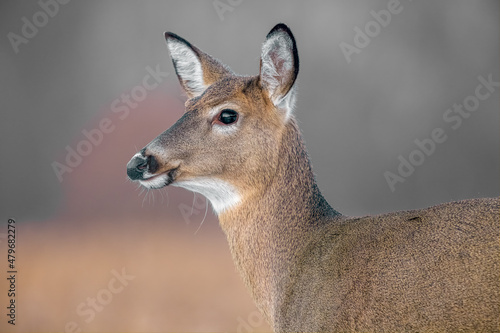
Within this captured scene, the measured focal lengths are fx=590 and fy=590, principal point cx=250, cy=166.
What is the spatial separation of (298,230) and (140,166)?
0.84m

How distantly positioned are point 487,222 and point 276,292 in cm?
103

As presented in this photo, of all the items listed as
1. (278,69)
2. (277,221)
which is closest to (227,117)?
(278,69)

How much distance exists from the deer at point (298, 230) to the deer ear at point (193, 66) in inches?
0.7

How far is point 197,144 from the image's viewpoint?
9.48 feet

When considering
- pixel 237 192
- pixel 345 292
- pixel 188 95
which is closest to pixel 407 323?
pixel 345 292

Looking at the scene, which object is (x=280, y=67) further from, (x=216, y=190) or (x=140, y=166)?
(x=140, y=166)

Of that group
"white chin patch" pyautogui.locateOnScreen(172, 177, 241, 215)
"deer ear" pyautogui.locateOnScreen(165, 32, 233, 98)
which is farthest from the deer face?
"deer ear" pyautogui.locateOnScreen(165, 32, 233, 98)

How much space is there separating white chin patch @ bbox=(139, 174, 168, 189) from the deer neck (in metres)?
0.40

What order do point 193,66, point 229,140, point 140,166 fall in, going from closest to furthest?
point 140,166, point 229,140, point 193,66

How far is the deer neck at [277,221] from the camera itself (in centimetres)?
290

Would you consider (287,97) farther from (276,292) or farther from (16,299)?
(16,299)

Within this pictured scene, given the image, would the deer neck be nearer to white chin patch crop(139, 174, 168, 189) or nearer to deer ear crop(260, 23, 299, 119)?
deer ear crop(260, 23, 299, 119)

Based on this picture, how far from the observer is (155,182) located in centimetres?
281

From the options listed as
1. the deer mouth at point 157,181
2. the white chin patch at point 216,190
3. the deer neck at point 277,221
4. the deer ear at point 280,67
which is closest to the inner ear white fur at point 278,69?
the deer ear at point 280,67
